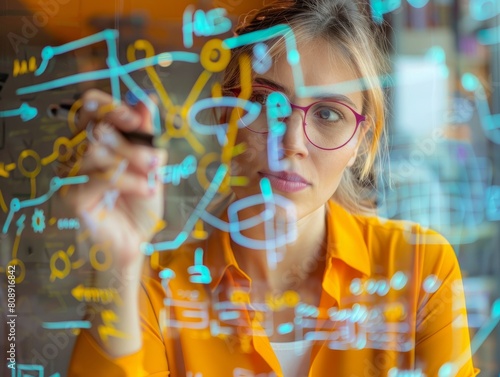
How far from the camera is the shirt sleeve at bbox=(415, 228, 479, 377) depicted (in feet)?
4.23

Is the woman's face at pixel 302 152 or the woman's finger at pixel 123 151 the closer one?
the woman's face at pixel 302 152

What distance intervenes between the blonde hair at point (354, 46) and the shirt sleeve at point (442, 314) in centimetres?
17

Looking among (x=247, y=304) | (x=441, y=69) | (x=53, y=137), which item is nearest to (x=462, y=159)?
(x=441, y=69)

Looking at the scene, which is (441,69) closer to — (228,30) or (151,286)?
(228,30)

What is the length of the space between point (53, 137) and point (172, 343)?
52cm

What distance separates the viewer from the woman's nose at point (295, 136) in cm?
129

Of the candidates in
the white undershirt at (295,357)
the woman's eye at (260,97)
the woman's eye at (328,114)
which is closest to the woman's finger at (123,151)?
the woman's eye at (260,97)

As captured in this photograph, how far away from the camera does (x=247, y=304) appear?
4.44 ft

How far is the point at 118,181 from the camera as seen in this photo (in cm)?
139

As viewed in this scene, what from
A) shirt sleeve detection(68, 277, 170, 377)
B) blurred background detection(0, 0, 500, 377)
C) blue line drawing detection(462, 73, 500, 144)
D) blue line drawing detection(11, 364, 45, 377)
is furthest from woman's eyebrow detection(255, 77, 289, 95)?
blue line drawing detection(11, 364, 45, 377)

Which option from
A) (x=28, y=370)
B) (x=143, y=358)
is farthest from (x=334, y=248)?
(x=28, y=370)

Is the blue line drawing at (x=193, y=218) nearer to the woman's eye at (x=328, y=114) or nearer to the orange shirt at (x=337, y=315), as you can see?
the orange shirt at (x=337, y=315)

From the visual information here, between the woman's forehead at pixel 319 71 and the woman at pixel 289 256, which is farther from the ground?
the woman's forehead at pixel 319 71

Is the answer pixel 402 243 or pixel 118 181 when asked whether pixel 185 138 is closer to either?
pixel 118 181
